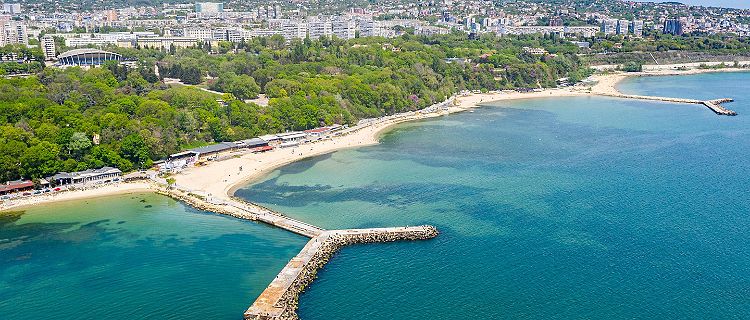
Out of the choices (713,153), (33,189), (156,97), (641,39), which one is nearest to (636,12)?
(641,39)

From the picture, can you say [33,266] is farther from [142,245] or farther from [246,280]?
[246,280]

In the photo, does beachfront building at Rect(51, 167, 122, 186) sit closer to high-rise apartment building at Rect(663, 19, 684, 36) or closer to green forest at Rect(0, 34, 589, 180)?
green forest at Rect(0, 34, 589, 180)

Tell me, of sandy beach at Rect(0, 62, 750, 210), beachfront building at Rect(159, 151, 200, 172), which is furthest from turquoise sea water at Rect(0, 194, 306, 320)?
beachfront building at Rect(159, 151, 200, 172)

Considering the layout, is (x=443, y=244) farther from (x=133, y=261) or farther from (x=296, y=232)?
(x=133, y=261)

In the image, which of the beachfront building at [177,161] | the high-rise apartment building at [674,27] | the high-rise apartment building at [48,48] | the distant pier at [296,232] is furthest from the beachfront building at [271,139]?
the high-rise apartment building at [674,27]

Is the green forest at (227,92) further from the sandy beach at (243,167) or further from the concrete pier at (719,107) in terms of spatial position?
the concrete pier at (719,107)
